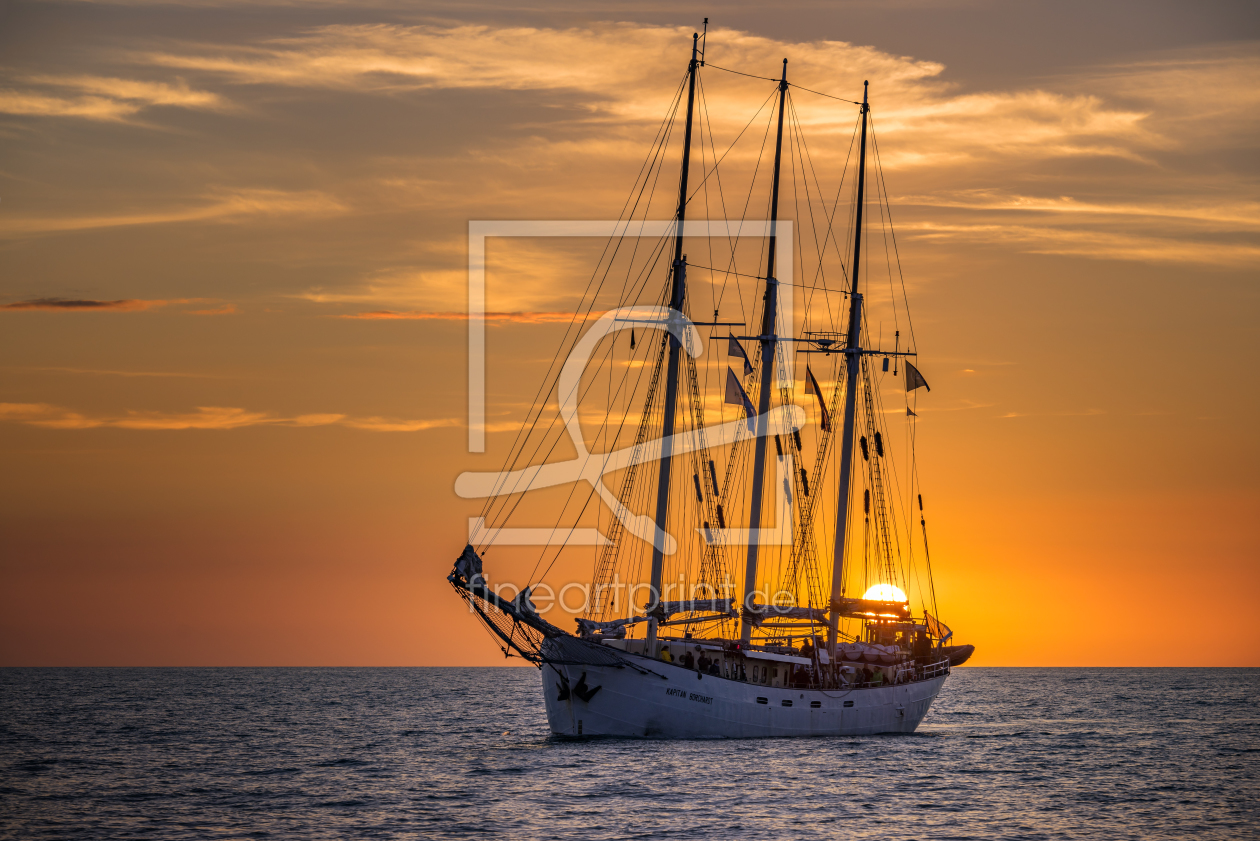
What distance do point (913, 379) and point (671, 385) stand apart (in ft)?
71.4

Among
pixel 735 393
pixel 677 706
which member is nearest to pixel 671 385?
pixel 735 393

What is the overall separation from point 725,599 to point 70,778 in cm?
3954

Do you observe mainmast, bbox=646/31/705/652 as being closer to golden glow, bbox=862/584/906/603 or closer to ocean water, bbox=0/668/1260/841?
ocean water, bbox=0/668/1260/841

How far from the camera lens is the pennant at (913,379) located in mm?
93875

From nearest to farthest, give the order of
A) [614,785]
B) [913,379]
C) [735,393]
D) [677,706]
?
[614,785]
[677,706]
[735,393]
[913,379]

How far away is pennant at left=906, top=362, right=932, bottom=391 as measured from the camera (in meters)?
93.9

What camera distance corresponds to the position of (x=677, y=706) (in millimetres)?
75312

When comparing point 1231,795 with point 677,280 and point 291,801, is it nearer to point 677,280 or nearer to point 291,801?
point 677,280

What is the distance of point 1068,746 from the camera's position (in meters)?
103

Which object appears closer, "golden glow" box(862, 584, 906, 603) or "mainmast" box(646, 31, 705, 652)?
"mainmast" box(646, 31, 705, 652)

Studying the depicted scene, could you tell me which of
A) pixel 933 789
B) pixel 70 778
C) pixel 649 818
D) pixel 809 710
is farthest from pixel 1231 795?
pixel 70 778

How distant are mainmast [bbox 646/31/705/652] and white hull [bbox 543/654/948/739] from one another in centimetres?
358

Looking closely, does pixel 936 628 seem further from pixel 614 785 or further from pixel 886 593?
pixel 614 785

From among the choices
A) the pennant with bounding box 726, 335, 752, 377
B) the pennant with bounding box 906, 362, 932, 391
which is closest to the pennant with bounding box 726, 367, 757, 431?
the pennant with bounding box 726, 335, 752, 377
